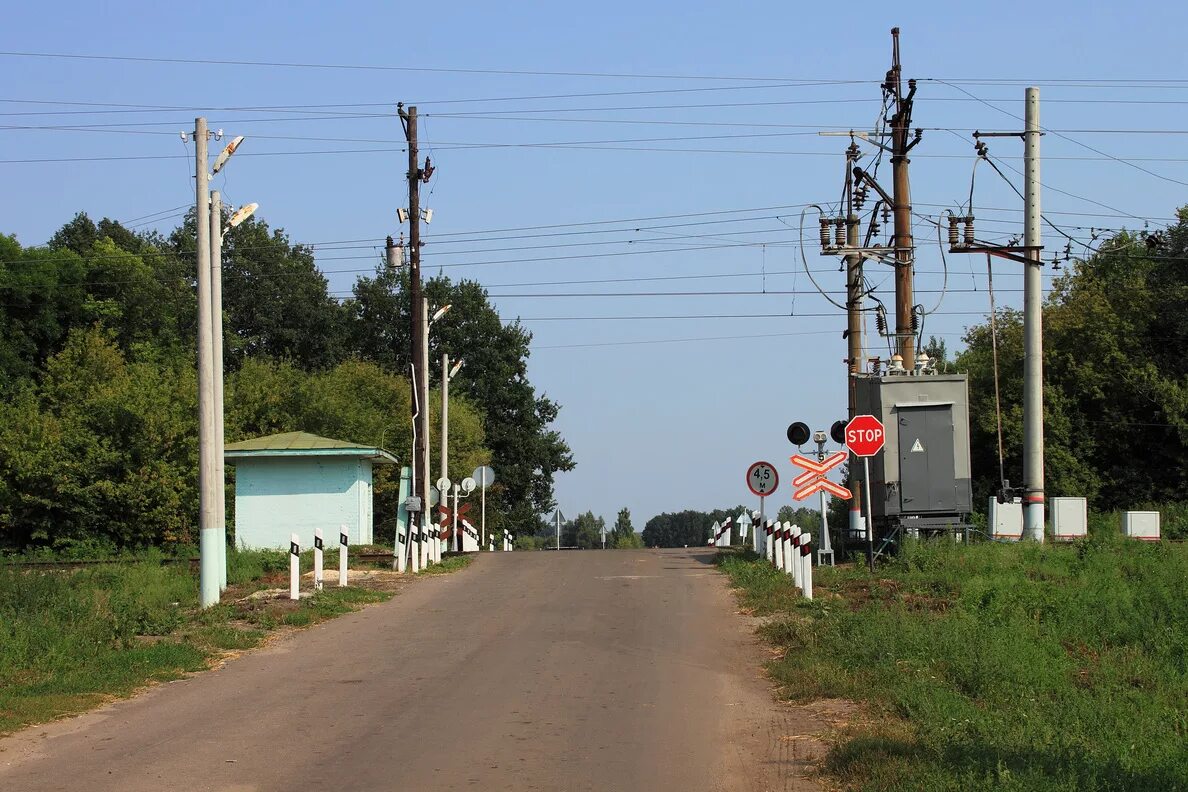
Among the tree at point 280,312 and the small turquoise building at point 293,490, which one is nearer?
the small turquoise building at point 293,490

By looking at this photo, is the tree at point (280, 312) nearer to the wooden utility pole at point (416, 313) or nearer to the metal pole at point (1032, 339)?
the wooden utility pole at point (416, 313)

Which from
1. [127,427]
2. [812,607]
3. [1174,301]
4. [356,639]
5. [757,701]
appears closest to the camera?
[757,701]

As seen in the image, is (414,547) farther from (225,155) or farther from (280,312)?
(280,312)

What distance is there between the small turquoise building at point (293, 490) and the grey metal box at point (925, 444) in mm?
12716

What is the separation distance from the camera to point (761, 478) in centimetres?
2722

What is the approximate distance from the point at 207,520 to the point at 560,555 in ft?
47.9

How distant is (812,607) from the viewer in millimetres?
17938

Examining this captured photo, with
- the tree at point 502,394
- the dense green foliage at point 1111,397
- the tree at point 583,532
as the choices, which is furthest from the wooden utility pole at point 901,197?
the tree at point 583,532

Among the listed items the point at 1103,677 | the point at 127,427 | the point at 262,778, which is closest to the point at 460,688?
the point at 262,778

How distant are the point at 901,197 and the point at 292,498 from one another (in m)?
17.6

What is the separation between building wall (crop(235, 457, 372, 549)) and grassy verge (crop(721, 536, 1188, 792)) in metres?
12.0

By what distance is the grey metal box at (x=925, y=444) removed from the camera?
2631 cm

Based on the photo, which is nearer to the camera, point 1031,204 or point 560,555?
point 1031,204

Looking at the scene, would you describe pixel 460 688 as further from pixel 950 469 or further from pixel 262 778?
pixel 950 469
